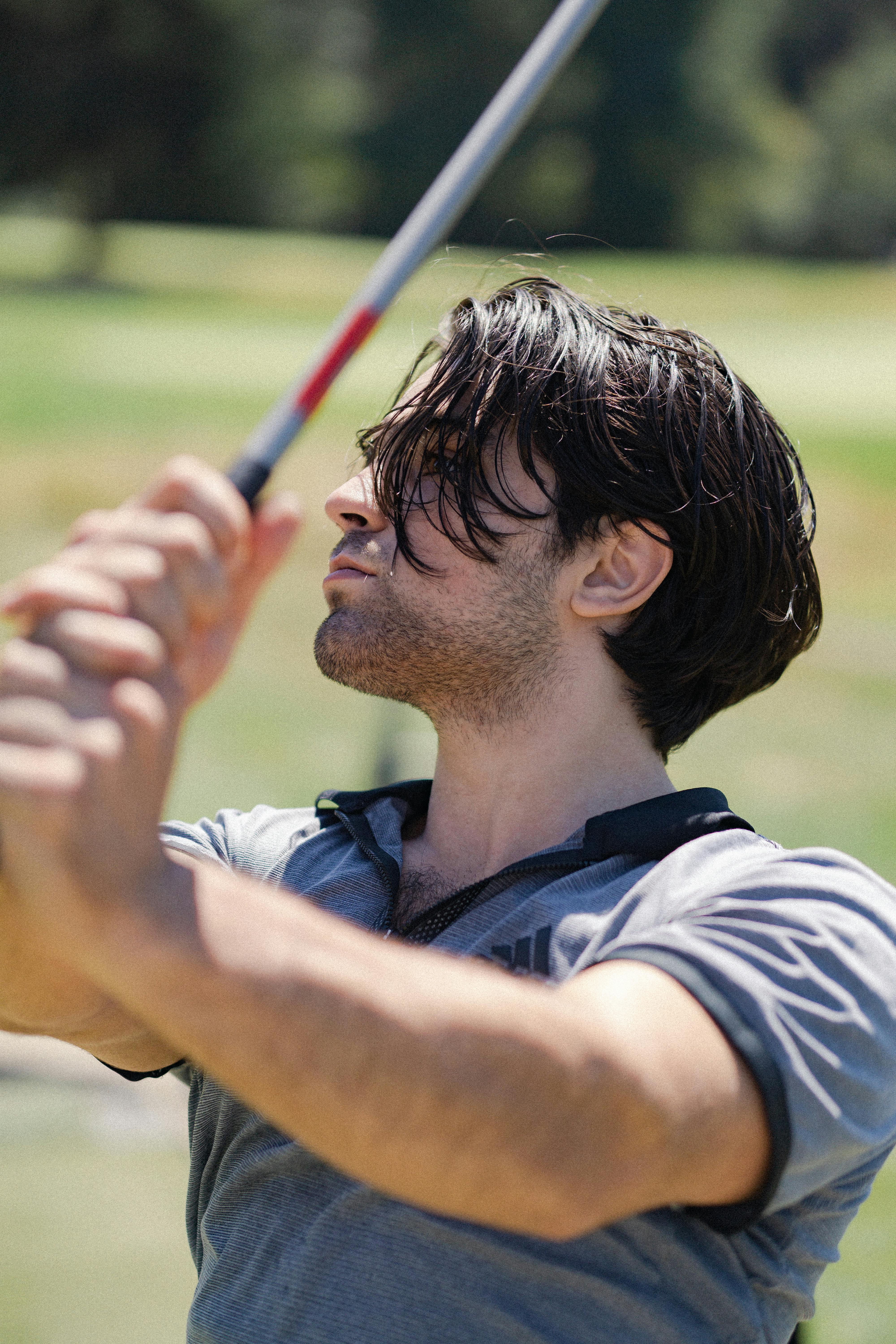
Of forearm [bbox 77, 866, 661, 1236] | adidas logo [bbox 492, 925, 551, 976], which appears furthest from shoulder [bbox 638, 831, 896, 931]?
forearm [bbox 77, 866, 661, 1236]

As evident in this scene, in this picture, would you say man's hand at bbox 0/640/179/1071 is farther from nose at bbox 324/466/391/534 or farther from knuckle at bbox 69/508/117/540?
nose at bbox 324/466/391/534

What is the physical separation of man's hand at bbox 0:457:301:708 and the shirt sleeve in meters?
0.54

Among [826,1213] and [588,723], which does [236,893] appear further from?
[588,723]

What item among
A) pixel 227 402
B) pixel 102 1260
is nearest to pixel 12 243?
pixel 227 402

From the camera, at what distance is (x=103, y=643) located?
3.44 feet

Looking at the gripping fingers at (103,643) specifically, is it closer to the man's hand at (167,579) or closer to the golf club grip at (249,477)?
the man's hand at (167,579)

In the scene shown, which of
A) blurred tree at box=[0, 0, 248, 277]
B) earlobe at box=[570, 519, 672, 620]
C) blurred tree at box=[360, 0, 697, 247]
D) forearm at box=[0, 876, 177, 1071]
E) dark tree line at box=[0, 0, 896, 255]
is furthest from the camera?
blurred tree at box=[360, 0, 697, 247]

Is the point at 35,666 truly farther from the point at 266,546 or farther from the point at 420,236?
the point at 420,236

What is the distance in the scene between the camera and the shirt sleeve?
1363 mm

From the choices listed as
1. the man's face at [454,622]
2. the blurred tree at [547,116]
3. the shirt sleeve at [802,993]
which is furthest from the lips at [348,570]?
the blurred tree at [547,116]

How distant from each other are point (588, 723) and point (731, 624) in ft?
0.91

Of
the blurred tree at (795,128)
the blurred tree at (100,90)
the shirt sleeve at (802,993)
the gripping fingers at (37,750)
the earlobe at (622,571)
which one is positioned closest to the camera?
the gripping fingers at (37,750)

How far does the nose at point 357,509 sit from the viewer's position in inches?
85.9

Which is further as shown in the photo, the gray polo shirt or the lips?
the lips
